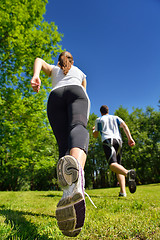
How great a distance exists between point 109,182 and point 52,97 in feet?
108

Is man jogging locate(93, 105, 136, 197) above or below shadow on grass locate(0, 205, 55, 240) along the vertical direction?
above

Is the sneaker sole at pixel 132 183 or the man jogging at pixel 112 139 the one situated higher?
the man jogging at pixel 112 139

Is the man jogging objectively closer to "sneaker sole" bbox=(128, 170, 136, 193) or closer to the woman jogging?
"sneaker sole" bbox=(128, 170, 136, 193)

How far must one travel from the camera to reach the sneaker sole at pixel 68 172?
1205 millimetres

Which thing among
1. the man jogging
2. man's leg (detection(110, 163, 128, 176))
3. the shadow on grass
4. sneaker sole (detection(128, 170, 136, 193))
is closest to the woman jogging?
the shadow on grass

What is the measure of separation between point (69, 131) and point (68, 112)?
22 centimetres

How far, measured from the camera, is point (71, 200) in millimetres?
1130

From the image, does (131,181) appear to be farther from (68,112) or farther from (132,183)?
(68,112)

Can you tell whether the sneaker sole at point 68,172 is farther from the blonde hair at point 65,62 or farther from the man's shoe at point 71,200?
the blonde hair at point 65,62

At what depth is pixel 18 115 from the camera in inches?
360

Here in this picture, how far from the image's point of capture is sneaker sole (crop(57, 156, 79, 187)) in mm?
1205

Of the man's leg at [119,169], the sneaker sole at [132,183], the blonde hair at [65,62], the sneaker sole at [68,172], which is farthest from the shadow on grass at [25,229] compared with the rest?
the man's leg at [119,169]

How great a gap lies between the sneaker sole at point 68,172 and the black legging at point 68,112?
0.33 m

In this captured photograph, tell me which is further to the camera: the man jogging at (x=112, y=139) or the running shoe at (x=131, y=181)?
the man jogging at (x=112, y=139)
